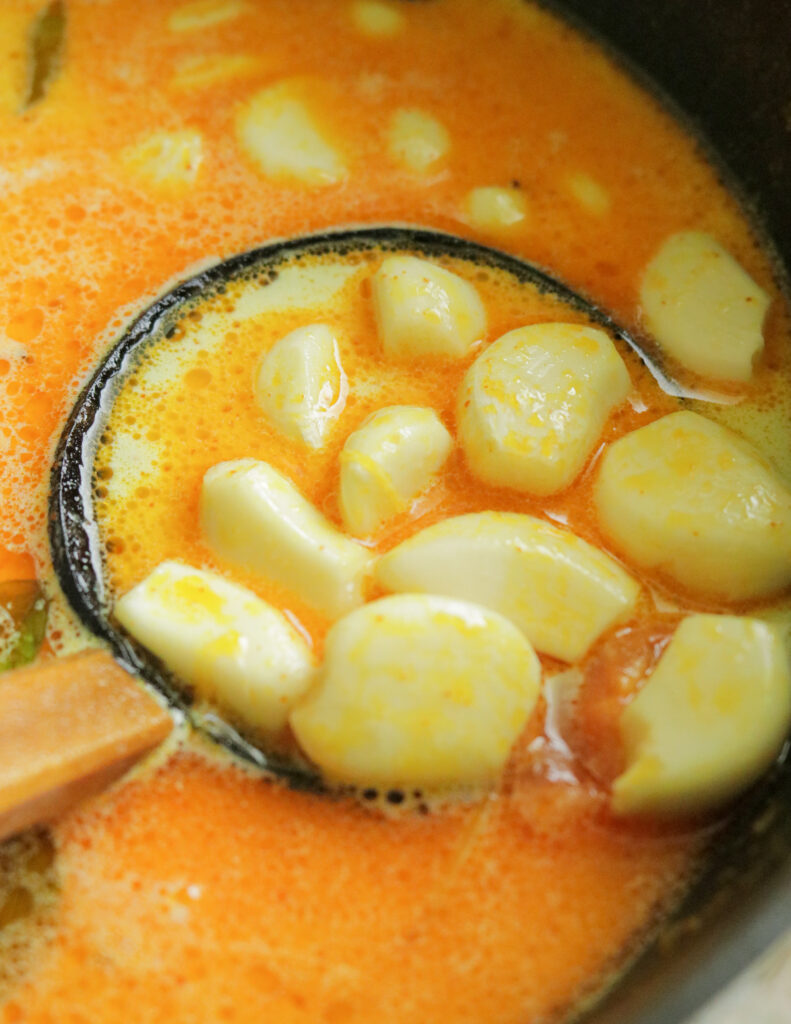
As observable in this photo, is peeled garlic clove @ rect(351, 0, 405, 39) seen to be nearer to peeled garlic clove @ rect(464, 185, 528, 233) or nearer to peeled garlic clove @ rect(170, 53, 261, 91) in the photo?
peeled garlic clove @ rect(170, 53, 261, 91)

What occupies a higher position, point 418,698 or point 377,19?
point 377,19

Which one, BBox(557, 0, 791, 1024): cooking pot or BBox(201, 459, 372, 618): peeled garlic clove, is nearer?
BBox(557, 0, 791, 1024): cooking pot

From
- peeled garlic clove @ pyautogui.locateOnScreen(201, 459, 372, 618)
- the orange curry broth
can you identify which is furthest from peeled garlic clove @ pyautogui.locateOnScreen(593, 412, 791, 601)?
peeled garlic clove @ pyautogui.locateOnScreen(201, 459, 372, 618)

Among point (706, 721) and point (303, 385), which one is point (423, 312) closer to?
point (303, 385)

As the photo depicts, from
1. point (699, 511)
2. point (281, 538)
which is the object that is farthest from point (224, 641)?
point (699, 511)

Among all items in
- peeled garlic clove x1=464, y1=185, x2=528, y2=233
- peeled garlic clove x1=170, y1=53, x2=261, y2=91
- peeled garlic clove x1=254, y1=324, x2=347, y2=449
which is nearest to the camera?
peeled garlic clove x1=254, y1=324, x2=347, y2=449

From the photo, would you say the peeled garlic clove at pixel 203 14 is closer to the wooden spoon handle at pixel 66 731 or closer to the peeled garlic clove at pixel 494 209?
the peeled garlic clove at pixel 494 209

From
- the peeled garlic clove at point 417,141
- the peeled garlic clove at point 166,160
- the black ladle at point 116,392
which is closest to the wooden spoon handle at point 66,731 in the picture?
the black ladle at point 116,392
